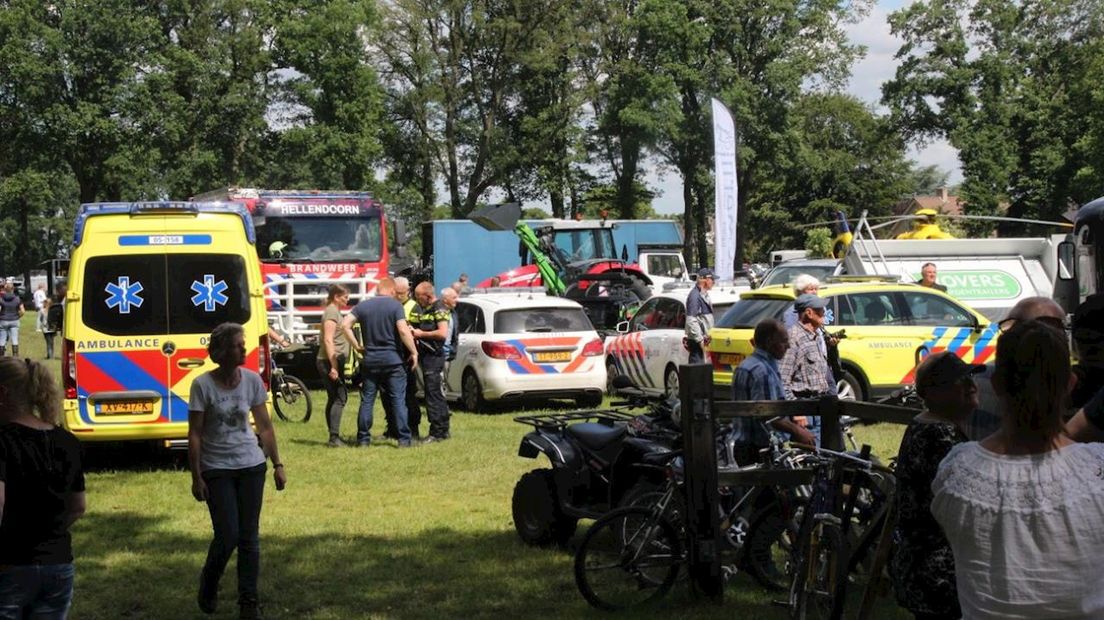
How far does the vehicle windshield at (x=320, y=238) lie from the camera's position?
24.2 m

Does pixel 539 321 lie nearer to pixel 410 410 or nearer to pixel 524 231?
pixel 410 410

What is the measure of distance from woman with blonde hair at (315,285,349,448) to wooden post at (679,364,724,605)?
8.18 metres

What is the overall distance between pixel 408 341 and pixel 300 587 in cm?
599

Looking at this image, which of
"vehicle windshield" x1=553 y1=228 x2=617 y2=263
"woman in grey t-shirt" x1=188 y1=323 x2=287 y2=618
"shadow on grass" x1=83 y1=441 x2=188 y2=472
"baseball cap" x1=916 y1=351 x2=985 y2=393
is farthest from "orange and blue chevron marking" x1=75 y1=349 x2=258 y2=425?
"vehicle windshield" x1=553 y1=228 x2=617 y2=263

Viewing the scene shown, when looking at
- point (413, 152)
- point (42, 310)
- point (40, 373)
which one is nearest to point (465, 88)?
point (413, 152)

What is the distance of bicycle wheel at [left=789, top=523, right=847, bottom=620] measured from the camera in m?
6.29

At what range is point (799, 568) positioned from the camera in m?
6.68

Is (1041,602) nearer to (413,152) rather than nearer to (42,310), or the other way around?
(42,310)

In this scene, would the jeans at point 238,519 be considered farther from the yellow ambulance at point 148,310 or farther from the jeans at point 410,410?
the jeans at point 410,410

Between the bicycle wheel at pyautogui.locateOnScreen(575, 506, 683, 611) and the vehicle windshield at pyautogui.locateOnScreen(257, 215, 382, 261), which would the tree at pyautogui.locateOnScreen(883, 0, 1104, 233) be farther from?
the bicycle wheel at pyautogui.locateOnScreen(575, 506, 683, 611)

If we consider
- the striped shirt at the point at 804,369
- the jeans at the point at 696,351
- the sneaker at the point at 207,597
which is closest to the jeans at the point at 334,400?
the jeans at the point at 696,351

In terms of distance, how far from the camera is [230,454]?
7.22 m

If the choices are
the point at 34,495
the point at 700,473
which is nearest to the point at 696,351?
the point at 700,473

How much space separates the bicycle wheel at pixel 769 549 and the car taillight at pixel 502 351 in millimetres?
10213
